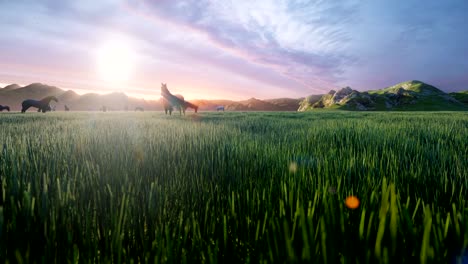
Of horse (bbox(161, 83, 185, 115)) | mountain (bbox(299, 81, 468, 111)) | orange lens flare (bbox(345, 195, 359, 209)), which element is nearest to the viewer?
orange lens flare (bbox(345, 195, 359, 209))

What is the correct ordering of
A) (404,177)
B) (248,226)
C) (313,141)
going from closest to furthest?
(248,226)
(404,177)
(313,141)

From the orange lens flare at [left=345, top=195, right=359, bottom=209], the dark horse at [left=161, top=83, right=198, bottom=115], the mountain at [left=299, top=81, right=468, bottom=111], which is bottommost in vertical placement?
the orange lens flare at [left=345, top=195, right=359, bottom=209]

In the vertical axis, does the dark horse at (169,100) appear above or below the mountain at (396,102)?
below

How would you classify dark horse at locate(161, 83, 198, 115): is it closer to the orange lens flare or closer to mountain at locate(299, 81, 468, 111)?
the orange lens flare

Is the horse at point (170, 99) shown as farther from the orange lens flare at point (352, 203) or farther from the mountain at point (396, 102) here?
the mountain at point (396, 102)

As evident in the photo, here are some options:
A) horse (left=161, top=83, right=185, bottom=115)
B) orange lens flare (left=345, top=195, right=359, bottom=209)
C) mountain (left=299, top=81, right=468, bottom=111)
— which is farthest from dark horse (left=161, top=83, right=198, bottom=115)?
mountain (left=299, top=81, right=468, bottom=111)

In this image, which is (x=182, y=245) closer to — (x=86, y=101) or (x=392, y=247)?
(x=392, y=247)

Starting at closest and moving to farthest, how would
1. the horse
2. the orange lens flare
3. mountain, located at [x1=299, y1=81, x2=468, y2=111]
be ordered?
the orange lens flare < the horse < mountain, located at [x1=299, y1=81, x2=468, y2=111]

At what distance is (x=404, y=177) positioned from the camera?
180 cm

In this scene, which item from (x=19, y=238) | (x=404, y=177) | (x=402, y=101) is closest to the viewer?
(x=19, y=238)

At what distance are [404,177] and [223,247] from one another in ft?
5.09

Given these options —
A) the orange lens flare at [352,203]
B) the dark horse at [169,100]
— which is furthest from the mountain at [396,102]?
the orange lens flare at [352,203]

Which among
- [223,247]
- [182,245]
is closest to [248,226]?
[223,247]

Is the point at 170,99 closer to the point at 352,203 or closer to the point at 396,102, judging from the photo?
the point at 352,203
